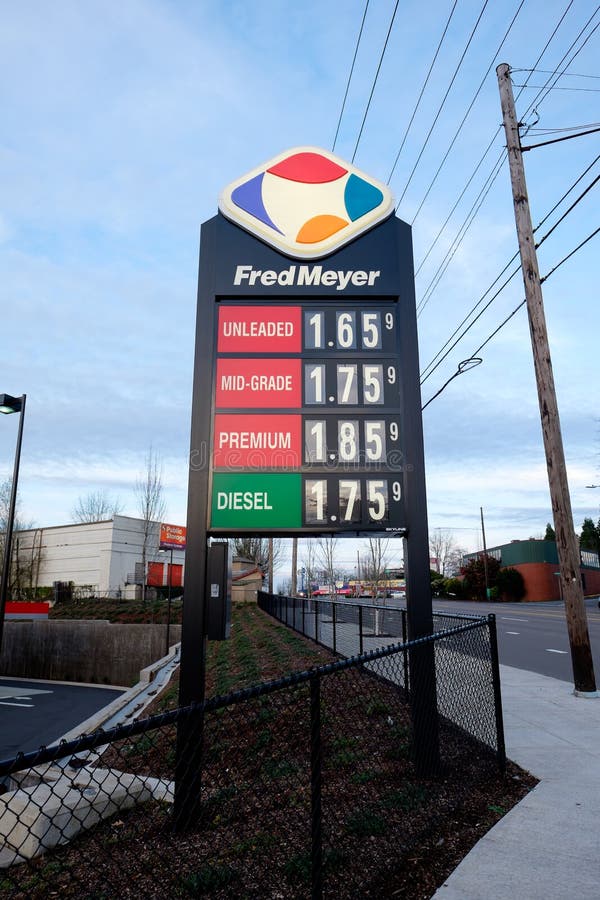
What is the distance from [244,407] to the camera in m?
5.43

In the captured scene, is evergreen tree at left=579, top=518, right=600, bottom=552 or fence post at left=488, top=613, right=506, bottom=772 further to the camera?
evergreen tree at left=579, top=518, right=600, bottom=552

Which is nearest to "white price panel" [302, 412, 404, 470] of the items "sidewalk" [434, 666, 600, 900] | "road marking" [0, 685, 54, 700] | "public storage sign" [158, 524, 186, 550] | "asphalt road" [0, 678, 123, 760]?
"sidewalk" [434, 666, 600, 900]

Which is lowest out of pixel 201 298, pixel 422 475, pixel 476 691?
pixel 476 691

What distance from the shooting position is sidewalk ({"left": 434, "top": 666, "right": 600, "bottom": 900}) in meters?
3.31

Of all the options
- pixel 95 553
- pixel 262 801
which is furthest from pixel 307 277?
pixel 95 553

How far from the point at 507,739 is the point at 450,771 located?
75.7 inches

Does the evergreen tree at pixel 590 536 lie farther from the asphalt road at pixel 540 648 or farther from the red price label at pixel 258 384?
the red price label at pixel 258 384

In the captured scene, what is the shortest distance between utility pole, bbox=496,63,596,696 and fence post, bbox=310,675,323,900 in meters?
7.72

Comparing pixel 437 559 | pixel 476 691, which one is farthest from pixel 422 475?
pixel 437 559

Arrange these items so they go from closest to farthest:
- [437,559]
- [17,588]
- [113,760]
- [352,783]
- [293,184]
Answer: [352,783] → [293,184] → [113,760] → [17,588] → [437,559]

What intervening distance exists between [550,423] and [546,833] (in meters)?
7.66

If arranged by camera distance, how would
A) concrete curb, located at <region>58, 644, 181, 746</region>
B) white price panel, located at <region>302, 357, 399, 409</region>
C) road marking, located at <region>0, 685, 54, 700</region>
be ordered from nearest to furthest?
1. white price panel, located at <region>302, 357, 399, 409</region>
2. concrete curb, located at <region>58, 644, 181, 746</region>
3. road marking, located at <region>0, 685, 54, 700</region>

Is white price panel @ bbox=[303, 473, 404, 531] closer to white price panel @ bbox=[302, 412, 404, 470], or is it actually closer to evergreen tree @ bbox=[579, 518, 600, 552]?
white price panel @ bbox=[302, 412, 404, 470]

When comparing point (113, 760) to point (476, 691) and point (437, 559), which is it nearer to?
point (476, 691)
